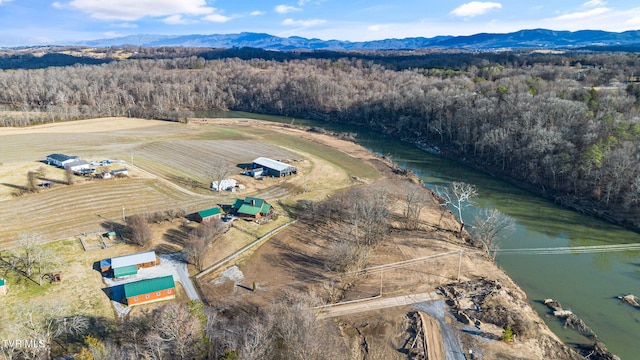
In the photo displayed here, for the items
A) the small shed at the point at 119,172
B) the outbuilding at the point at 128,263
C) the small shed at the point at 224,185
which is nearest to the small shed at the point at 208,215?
the outbuilding at the point at 128,263

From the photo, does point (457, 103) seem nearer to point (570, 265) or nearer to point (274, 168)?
point (274, 168)

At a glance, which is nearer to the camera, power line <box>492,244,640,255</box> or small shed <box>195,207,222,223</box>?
power line <box>492,244,640,255</box>

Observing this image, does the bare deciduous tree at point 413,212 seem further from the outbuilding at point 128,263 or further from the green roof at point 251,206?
the outbuilding at point 128,263

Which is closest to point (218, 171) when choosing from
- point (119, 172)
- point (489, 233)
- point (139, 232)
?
point (119, 172)

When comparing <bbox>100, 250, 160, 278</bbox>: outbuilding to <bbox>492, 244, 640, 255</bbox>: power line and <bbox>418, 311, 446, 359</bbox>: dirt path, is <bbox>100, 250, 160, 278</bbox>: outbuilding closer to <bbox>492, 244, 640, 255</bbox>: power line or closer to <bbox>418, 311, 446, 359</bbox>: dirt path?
<bbox>418, 311, 446, 359</bbox>: dirt path

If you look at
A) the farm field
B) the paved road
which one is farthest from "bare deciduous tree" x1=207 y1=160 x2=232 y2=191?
the paved road

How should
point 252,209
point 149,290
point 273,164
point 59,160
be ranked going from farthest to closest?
point 273,164
point 59,160
point 252,209
point 149,290
